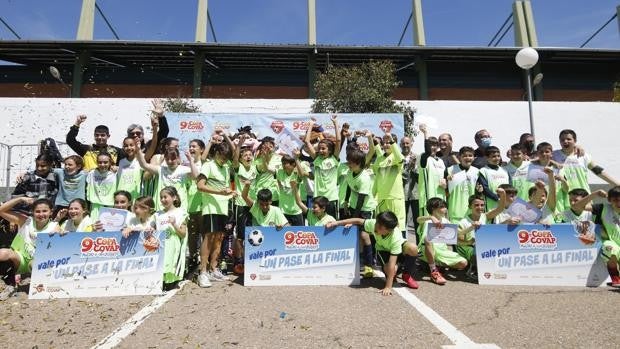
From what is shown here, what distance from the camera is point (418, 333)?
10.3 ft

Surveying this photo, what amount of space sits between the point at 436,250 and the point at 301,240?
188 centimetres

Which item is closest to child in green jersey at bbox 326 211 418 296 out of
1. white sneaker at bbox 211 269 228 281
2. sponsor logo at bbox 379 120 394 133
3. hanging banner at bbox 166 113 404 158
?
white sneaker at bbox 211 269 228 281

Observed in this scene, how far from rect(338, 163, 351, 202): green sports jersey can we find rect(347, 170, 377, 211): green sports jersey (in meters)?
0.25

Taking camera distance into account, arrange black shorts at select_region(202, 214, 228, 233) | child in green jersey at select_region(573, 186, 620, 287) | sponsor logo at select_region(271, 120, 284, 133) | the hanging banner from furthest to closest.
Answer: sponsor logo at select_region(271, 120, 284, 133) < the hanging banner < black shorts at select_region(202, 214, 228, 233) < child in green jersey at select_region(573, 186, 620, 287)

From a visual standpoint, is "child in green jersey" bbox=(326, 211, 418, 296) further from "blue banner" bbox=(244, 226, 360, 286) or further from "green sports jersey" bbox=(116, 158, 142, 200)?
"green sports jersey" bbox=(116, 158, 142, 200)

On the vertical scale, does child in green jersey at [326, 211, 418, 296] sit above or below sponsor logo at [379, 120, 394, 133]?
below

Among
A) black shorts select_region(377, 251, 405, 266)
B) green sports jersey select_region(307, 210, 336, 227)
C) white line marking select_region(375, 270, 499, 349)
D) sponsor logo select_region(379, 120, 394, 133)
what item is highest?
sponsor logo select_region(379, 120, 394, 133)

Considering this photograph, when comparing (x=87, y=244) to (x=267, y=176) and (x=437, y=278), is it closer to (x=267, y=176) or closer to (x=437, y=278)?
(x=267, y=176)

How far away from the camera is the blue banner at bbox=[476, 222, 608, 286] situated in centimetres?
477

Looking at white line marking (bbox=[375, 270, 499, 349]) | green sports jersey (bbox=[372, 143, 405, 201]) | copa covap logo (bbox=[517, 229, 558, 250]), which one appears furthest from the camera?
green sports jersey (bbox=[372, 143, 405, 201])

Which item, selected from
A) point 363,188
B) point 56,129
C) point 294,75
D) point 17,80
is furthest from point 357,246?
point 17,80

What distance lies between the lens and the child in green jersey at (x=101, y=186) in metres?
5.39

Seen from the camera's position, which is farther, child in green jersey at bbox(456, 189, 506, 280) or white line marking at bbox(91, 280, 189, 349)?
child in green jersey at bbox(456, 189, 506, 280)

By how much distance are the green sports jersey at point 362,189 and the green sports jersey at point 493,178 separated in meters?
1.71
